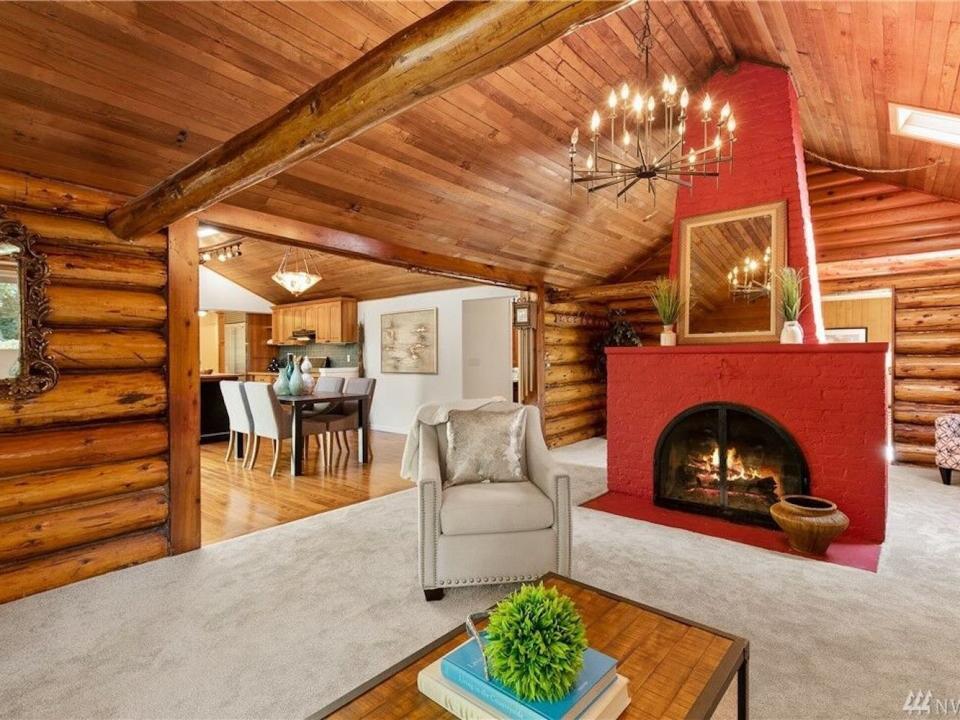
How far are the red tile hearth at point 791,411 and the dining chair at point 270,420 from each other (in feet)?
10.5

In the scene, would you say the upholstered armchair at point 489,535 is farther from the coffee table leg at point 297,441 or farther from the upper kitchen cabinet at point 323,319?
the upper kitchen cabinet at point 323,319

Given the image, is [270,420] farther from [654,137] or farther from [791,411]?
[654,137]

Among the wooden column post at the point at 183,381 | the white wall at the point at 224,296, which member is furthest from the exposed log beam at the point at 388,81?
the white wall at the point at 224,296

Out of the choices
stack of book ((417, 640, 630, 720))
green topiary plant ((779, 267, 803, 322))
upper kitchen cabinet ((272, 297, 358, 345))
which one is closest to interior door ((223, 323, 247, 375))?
upper kitchen cabinet ((272, 297, 358, 345))

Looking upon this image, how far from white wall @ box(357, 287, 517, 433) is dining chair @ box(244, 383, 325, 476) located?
2.68 metres

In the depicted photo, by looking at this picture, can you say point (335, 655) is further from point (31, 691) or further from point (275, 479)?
point (275, 479)

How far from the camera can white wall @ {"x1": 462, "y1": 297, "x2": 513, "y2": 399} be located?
7.11 metres

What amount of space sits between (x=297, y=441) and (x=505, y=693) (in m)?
4.41

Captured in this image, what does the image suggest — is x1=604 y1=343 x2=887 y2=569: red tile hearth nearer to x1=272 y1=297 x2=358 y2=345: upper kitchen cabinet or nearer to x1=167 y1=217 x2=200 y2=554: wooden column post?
x1=167 y1=217 x2=200 y2=554: wooden column post

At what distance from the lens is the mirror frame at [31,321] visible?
2516mm

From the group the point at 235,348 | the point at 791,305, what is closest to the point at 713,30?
the point at 791,305

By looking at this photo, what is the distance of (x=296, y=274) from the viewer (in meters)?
6.28

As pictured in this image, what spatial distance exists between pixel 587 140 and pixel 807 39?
1.75 m

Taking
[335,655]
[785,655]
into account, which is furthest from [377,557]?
[785,655]
